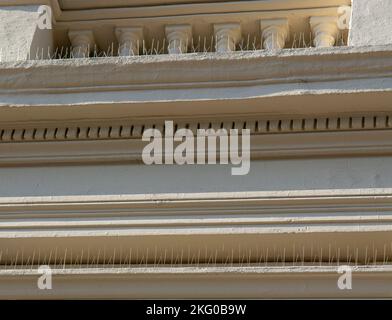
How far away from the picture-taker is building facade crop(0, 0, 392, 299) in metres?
6.20

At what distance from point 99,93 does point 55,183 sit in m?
0.62

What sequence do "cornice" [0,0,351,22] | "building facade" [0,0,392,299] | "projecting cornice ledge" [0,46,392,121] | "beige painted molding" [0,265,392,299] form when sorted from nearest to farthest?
"beige painted molding" [0,265,392,299], "building facade" [0,0,392,299], "projecting cornice ledge" [0,46,392,121], "cornice" [0,0,351,22]

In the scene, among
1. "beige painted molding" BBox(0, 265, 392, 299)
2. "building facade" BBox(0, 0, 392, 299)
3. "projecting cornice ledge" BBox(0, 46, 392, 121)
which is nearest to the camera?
"beige painted molding" BBox(0, 265, 392, 299)

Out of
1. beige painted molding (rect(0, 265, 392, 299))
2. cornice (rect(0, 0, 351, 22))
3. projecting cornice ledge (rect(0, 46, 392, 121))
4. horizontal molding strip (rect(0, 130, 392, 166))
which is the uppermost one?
cornice (rect(0, 0, 351, 22))

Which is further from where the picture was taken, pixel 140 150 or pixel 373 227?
pixel 140 150

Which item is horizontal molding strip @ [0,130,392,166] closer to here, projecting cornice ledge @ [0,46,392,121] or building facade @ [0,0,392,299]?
building facade @ [0,0,392,299]

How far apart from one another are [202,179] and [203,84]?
1.88 ft

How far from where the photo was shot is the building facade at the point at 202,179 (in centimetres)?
620

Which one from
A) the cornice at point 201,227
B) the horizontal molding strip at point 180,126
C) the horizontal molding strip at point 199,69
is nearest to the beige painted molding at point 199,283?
the cornice at point 201,227

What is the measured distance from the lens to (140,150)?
21.8 feet

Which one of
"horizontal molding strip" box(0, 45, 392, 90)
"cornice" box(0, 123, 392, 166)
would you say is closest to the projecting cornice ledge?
"horizontal molding strip" box(0, 45, 392, 90)
